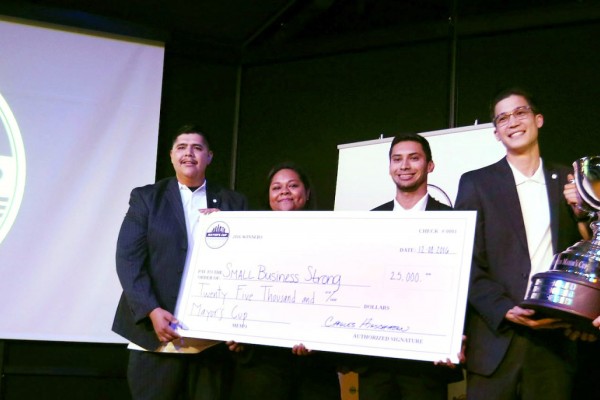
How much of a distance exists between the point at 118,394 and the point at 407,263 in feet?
8.07

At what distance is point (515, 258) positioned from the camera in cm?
218

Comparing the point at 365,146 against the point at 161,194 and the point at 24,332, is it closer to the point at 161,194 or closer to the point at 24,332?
the point at 161,194

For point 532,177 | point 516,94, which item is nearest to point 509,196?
point 532,177

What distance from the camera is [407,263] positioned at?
231cm

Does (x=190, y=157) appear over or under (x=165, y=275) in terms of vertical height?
over

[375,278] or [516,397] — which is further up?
[375,278]

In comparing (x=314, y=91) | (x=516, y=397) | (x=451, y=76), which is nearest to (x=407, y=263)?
(x=516, y=397)

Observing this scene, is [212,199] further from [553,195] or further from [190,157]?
[553,195]

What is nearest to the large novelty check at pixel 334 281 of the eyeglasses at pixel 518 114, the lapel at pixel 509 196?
the lapel at pixel 509 196

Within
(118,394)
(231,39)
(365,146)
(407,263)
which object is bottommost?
(118,394)

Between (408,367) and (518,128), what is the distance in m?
0.93

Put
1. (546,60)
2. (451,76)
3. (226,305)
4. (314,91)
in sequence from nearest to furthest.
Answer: (226,305), (546,60), (451,76), (314,91)

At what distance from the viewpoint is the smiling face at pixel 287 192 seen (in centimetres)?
303

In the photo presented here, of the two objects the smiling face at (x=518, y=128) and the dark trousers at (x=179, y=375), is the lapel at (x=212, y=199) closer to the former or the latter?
the dark trousers at (x=179, y=375)
